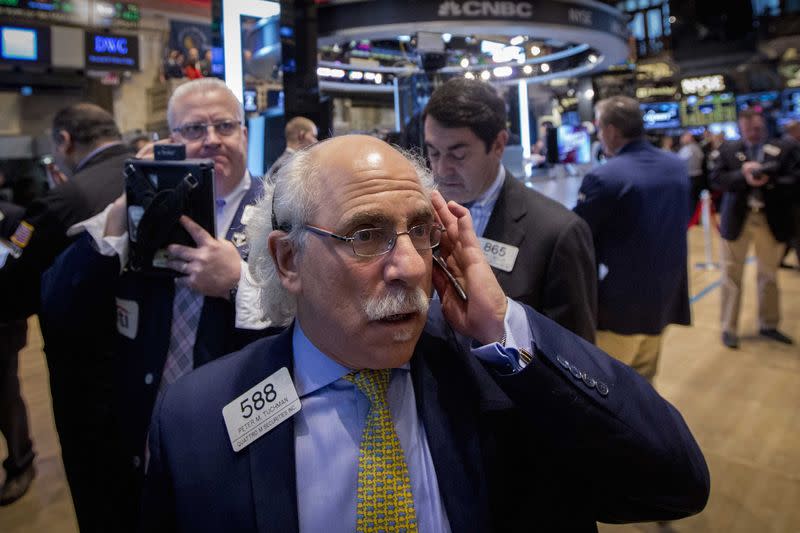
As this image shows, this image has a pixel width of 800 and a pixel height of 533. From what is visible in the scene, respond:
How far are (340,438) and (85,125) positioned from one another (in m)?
2.43

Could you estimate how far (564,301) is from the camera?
1927mm

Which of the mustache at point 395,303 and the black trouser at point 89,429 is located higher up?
the mustache at point 395,303

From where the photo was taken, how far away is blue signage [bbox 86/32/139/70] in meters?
8.00

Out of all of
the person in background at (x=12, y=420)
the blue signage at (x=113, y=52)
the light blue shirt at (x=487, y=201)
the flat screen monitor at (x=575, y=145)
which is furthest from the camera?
the flat screen monitor at (x=575, y=145)

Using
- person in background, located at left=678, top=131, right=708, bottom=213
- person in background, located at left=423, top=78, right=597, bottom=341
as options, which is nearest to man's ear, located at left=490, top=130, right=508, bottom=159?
person in background, located at left=423, top=78, right=597, bottom=341

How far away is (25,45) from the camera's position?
7.43 meters

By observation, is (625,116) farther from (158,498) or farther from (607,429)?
(158,498)

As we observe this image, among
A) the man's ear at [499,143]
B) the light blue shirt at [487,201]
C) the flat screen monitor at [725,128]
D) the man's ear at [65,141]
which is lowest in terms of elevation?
the light blue shirt at [487,201]

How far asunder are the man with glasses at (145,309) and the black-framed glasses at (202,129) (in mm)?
131

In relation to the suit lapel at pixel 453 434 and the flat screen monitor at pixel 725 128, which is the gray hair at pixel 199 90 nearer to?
the suit lapel at pixel 453 434

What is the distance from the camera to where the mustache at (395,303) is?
3.41ft

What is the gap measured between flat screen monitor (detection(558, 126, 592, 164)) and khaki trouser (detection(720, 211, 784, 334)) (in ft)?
13.2

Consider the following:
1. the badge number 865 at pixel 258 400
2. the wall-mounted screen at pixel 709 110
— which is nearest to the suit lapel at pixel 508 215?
the badge number 865 at pixel 258 400

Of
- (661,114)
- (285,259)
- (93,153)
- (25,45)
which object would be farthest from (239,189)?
(661,114)
